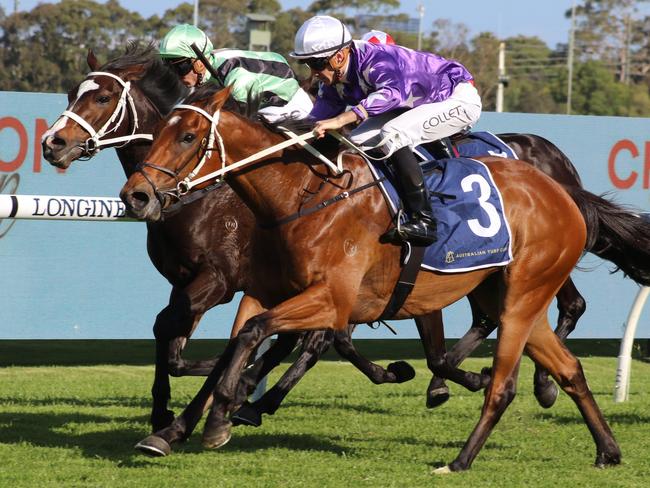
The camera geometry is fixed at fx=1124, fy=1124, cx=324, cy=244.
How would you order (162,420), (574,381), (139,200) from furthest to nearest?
(162,420) → (574,381) → (139,200)

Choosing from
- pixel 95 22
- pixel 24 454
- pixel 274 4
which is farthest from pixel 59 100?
pixel 274 4

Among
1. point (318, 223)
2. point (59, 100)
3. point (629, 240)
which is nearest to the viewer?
point (318, 223)

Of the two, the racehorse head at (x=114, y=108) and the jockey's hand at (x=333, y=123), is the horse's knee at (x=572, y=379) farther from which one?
the racehorse head at (x=114, y=108)

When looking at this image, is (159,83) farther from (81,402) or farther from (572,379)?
(572,379)

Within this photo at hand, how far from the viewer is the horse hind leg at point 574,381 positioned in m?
5.05

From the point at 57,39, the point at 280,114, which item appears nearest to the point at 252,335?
the point at 280,114

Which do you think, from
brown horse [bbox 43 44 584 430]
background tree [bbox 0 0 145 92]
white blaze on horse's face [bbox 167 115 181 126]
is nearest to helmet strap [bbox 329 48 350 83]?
white blaze on horse's face [bbox 167 115 181 126]

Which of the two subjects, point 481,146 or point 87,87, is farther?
point 481,146

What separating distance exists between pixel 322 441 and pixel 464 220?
147 centimetres

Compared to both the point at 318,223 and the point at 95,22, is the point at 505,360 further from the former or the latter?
the point at 95,22

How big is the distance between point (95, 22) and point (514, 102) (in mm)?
17583

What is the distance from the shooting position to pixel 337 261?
4621 mm

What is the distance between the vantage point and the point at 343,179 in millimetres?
4750

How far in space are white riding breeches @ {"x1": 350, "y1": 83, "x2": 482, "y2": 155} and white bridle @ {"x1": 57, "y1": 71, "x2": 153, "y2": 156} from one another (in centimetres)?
126
